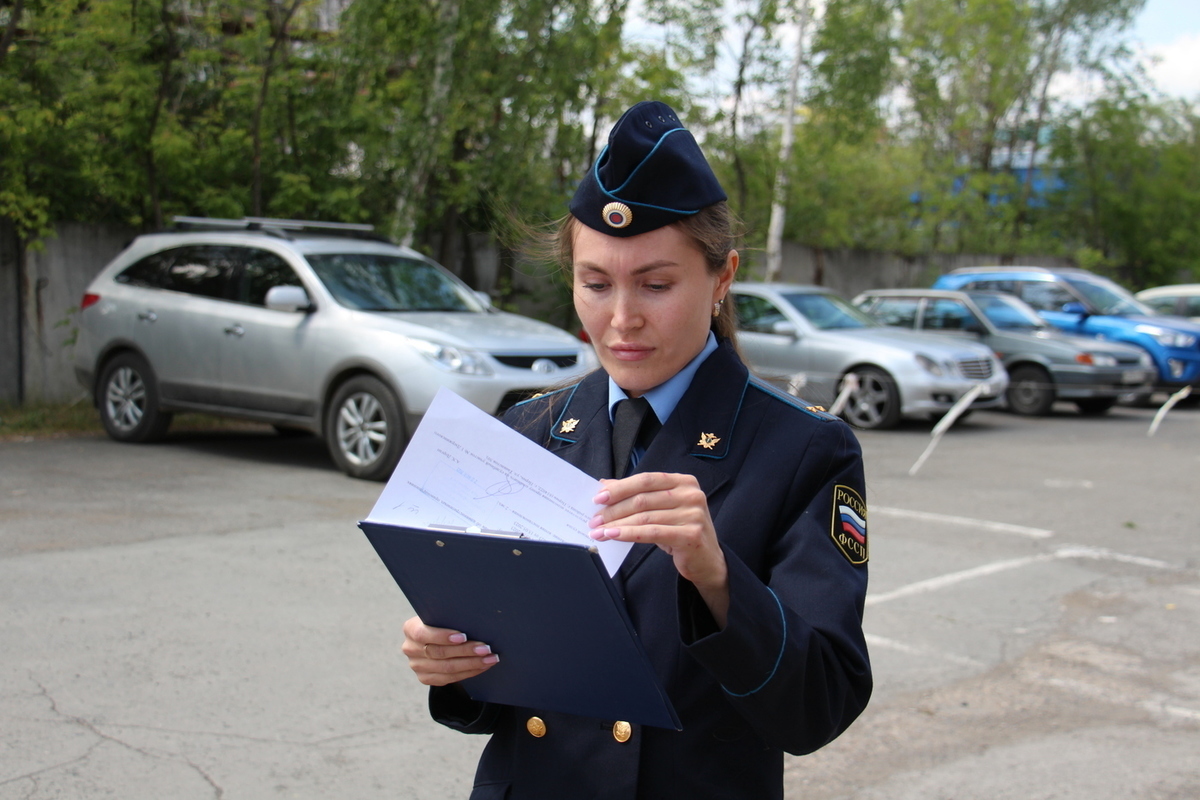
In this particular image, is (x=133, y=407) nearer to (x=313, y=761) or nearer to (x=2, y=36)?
(x=2, y=36)

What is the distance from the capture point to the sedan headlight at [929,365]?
13211mm

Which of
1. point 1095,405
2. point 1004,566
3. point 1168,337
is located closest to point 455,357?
point 1004,566

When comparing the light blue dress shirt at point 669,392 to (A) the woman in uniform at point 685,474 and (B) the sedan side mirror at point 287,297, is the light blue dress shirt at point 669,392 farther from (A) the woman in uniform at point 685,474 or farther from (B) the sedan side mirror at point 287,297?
(B) the sedan side mirror at point 287,297

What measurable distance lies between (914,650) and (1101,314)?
13.7 meters

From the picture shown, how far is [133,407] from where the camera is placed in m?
10.0

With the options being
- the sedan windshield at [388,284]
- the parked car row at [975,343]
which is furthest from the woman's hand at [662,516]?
the parked car row at [975,343]

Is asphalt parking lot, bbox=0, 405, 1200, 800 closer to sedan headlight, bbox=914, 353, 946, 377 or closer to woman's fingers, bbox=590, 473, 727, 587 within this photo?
woman's fingers, bbox=590, 473, 727, 587

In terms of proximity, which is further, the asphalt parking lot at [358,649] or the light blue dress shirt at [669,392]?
the asphalt parking lot at [358,649]

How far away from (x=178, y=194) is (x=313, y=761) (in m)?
10.4

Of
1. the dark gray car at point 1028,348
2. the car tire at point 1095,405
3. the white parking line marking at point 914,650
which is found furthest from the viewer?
the car tire at point 1095,405

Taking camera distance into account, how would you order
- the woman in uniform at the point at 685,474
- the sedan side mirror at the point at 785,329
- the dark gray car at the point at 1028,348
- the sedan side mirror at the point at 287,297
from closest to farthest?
the woman in uniform at the point at 685,474
the sedan side mirror at the point at 287,297
the sedan side mirror at the point at 785,329
the dark gray car at the point at 1028,348

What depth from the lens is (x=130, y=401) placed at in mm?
10031

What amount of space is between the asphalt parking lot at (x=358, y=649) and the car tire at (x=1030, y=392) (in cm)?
655
